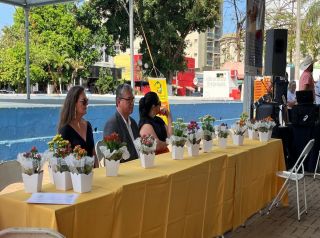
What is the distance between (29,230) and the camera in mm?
1818

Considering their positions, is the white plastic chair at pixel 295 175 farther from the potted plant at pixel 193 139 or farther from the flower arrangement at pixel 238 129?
the potted plant at pixel 193 139

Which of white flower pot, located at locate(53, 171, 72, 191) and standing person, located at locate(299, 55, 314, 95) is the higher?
standing person, located at locate(299, 55, 314, 95)

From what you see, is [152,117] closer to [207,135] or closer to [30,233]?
[207,135]

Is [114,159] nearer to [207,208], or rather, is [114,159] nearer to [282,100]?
[207,208]

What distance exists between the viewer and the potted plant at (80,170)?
2.22 m

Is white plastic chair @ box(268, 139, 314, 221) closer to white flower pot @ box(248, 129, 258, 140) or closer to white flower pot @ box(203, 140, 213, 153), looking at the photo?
white flower pot @ box(248, 129, 258, 140)

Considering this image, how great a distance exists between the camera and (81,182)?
7.29 ft

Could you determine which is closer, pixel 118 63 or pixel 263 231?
pixel 263 231

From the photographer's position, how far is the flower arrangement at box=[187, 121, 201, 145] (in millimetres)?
3379

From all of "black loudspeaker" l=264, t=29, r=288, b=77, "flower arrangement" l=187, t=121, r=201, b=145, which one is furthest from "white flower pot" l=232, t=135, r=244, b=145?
"black loudspeaker" l=264, t=29, r=288, b=77

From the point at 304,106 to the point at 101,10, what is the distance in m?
25.6

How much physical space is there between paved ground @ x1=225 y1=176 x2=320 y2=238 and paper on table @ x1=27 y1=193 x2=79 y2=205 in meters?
2.12

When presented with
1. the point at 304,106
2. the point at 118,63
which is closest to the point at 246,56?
the point at 304,106

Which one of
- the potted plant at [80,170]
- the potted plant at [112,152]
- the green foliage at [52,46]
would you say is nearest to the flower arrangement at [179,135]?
the potted plant at [112,152]
